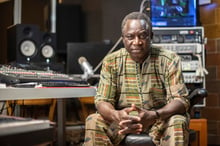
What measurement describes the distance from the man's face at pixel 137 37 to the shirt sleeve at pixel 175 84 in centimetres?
16

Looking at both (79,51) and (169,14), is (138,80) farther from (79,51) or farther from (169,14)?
(79,51)

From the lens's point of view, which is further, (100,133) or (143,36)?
(143,36)

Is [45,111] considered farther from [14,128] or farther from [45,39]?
[14,128]

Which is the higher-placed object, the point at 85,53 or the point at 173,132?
the point at 85,53

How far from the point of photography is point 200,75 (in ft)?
7.66

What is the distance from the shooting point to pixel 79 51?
275 cm

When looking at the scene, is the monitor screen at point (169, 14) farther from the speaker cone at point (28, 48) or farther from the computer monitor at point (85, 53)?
the speaker cone at point (28, 48)

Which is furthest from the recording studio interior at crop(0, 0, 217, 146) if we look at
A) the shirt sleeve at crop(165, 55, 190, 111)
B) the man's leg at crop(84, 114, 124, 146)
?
the shirt sleeve at crop(165, 55, 190, 111)

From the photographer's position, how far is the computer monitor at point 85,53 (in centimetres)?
274

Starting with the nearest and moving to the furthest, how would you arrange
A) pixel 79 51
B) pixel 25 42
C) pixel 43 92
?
pixel 43 92
pixel 25 42
pixel 79 51

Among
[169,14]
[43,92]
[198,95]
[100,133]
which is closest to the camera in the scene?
[43,92]

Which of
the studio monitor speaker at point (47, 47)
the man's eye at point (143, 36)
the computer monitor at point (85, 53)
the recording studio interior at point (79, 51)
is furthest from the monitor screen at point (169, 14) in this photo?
the man's eye at point (143, 36)

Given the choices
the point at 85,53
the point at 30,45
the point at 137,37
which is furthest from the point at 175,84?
the point at 85,53

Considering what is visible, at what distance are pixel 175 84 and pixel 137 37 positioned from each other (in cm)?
31
